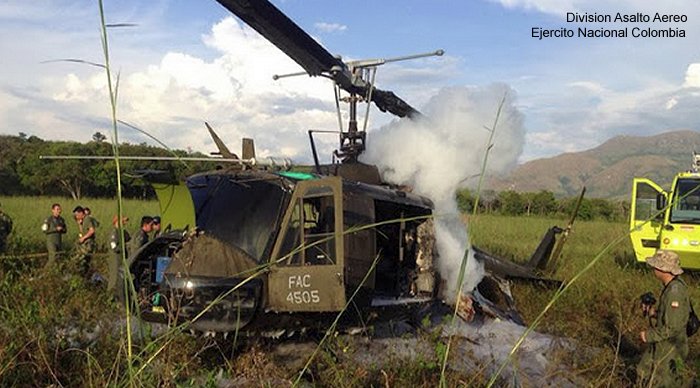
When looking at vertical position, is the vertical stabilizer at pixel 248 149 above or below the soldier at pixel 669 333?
above

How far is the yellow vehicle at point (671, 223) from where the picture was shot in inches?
514

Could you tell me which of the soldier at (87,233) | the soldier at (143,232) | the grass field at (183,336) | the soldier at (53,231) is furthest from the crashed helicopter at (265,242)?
the soldier at (53,231)

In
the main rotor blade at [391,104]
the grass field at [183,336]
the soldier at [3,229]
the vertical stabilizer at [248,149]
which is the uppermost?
the main rotor blade at [391,104]

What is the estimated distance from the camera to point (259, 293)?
6.03 m

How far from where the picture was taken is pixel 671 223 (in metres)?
13.3

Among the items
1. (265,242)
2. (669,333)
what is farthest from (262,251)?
(669,333)

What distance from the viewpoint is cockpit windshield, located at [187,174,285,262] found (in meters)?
6.59

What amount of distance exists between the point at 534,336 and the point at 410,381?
172 inches

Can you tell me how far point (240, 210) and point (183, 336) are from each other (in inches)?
56.9

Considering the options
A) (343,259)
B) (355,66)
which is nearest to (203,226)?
(343,259)

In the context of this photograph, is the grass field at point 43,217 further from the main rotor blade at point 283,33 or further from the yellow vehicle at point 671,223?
the yellow vehicle at point 671,223

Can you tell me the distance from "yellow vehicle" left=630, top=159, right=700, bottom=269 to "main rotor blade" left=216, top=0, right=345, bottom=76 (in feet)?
27.1

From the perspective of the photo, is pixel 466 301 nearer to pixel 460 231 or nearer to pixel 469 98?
pixel 460 231

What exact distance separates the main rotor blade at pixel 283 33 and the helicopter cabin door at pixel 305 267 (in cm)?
154
